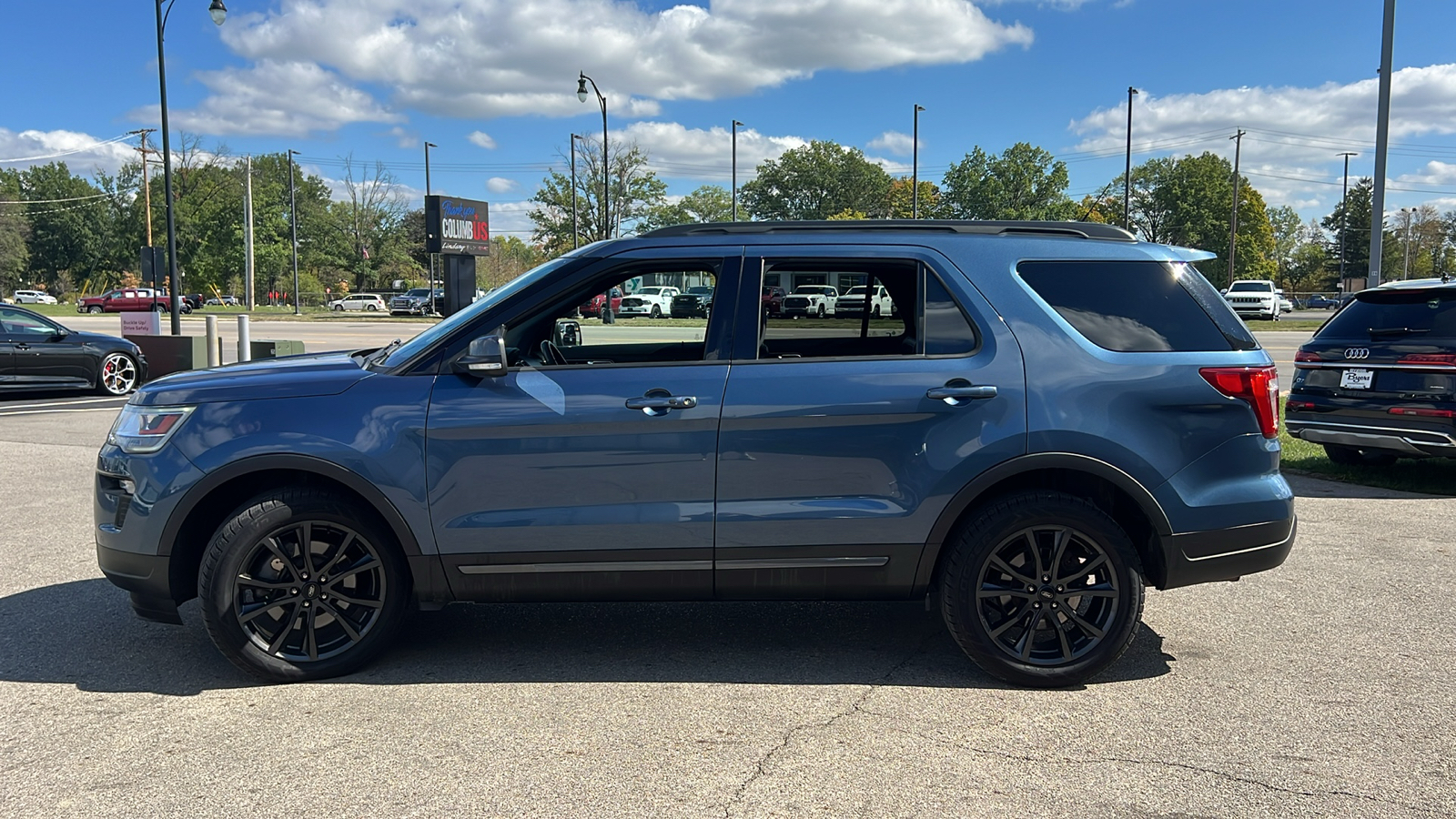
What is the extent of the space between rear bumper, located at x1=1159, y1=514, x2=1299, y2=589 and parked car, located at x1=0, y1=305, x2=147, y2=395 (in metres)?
15.2

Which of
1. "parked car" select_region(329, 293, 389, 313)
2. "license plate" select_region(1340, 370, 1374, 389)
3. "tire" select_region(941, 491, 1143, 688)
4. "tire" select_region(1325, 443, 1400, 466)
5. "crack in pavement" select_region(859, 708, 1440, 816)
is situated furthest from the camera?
"parked car" select_region(329, 293, 389, 313)

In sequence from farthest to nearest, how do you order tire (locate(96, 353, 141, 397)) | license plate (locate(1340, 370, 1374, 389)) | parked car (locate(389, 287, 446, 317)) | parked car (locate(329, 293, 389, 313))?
parked car (locate(329, 293, 389, 313)) < parked car (locate(389, 287, 446, 317)) < tire (locate(96, 353, 141, 397)) < license plate (locate(1340, 370, 1374, 389))

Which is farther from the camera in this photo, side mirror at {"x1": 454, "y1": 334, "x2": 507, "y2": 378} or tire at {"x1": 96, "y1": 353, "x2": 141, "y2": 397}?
tire at {"x1": 96, "y1": 353, "x2": 141, "y2": 397}

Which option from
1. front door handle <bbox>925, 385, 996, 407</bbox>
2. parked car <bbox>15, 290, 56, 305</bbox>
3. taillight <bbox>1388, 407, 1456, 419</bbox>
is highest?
parked car <bbox>15, 290, 56, 305</bbox>

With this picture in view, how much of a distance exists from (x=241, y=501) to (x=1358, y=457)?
9.50m

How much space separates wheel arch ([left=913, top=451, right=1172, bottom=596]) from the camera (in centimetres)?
399

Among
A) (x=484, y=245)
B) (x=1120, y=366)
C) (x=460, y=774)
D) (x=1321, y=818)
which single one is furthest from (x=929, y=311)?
(x=484, y=245)

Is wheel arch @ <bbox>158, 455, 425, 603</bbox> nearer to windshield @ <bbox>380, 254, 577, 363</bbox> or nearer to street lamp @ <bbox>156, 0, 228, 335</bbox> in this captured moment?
windshield @ <bbox>380, 254, 577, 363</bbox>

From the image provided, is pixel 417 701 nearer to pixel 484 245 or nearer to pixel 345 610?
pixel 345 610

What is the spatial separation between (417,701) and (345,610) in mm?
539

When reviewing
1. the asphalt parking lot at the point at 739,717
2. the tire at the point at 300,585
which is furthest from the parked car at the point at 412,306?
the tire at the point at 300,585

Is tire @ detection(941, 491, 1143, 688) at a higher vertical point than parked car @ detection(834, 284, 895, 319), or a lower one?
Result: lower

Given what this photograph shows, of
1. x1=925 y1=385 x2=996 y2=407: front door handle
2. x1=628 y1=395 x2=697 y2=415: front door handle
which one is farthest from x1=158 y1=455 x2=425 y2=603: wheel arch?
x1=925 y1=385 x2=996 y2=407: front door handle

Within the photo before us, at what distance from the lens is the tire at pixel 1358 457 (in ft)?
30.3
